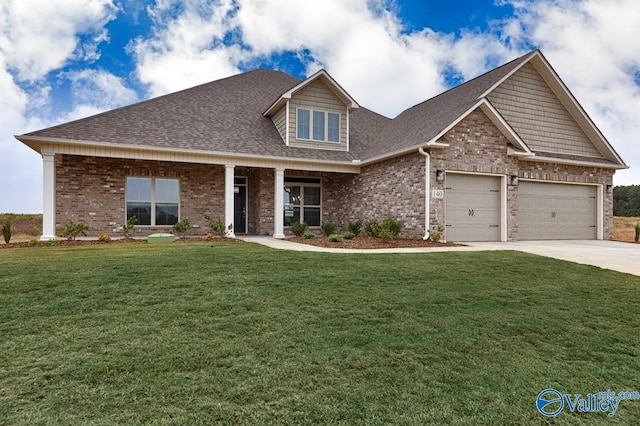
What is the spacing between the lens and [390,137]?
15.8 metres

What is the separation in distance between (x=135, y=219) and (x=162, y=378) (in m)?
11.3

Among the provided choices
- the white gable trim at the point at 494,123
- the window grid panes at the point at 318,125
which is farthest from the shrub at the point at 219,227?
the white gable trim at the point at 494,123

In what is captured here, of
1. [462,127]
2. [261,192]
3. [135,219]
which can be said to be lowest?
[135,219]

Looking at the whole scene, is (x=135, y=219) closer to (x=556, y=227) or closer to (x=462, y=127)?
(x=462, y=127)

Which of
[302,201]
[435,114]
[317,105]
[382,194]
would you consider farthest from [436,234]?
[317,105]

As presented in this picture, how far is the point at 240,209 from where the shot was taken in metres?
16.4

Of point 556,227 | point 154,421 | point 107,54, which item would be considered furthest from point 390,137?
point 154,421

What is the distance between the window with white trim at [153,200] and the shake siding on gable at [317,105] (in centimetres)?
496

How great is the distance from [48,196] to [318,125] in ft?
31.6

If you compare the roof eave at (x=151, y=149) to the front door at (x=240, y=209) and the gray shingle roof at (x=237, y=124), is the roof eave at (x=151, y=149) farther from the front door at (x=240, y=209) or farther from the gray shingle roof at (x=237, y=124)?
the front door at (x=240, y=209)

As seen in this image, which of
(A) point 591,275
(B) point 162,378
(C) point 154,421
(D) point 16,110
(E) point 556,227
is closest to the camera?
(C) point 154,421

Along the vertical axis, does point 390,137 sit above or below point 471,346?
above

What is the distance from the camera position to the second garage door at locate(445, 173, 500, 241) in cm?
1294

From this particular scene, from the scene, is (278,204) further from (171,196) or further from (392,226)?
(392,226)
